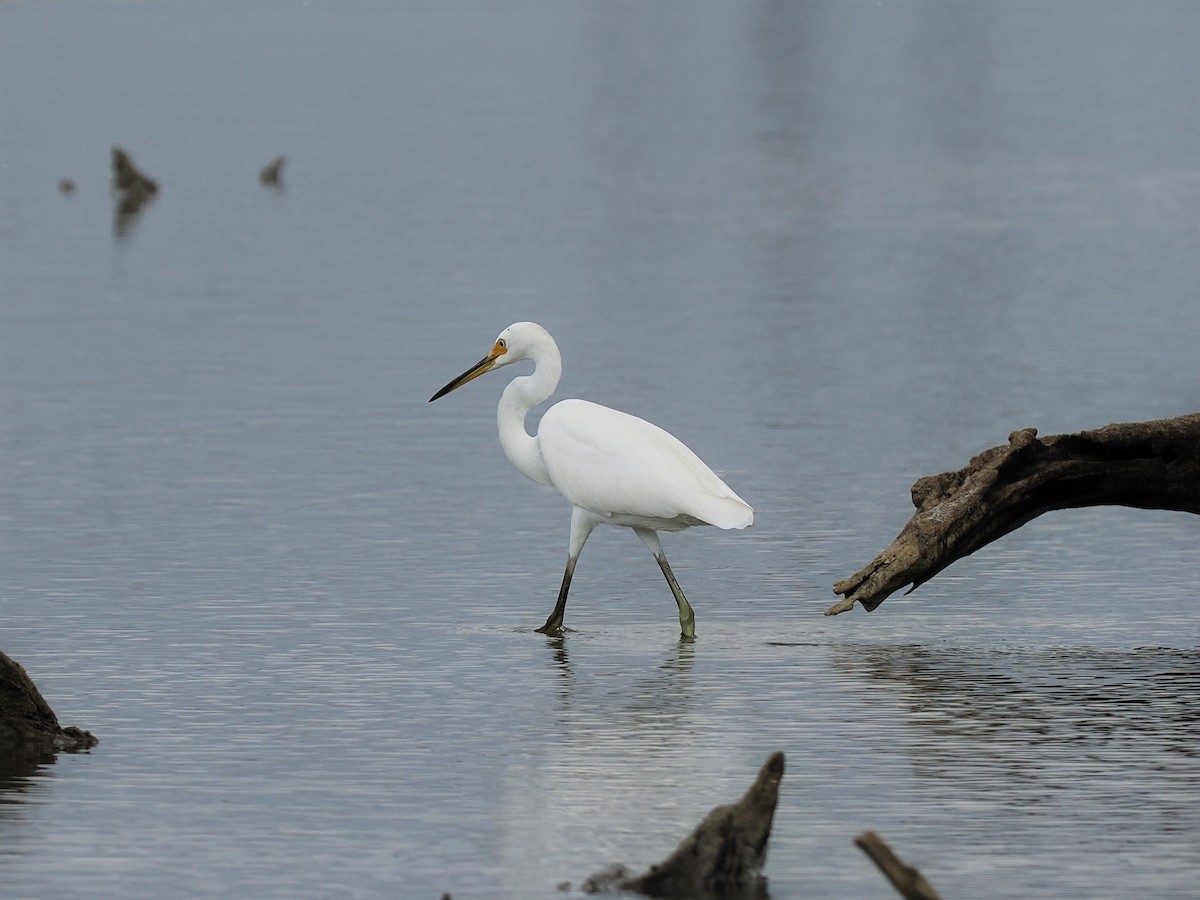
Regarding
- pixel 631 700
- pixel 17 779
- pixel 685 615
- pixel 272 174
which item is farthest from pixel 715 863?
pixel 272 174

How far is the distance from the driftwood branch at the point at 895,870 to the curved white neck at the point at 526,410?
745 cm

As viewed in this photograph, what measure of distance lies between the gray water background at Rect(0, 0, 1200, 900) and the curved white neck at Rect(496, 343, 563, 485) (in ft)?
2.69

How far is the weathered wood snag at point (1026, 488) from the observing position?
13266mm

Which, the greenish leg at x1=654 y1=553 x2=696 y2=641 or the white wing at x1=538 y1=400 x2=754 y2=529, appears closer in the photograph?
the greenish leg at x1=654 y1=553 x2=696 y2=641

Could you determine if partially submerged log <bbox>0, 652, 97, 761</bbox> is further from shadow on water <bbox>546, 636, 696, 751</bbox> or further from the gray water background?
shadow on water <bbox>546, 636, 696, 751</bbox>

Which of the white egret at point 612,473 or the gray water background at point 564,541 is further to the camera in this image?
the white egret at point 612,473

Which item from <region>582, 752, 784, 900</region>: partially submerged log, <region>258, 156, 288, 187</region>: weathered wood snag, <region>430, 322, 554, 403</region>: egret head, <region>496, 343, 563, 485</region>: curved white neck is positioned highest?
<region>258, 156, 288, 187</region>: weathered wood snag

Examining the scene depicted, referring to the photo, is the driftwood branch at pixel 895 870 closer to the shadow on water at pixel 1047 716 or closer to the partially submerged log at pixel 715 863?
the partially submerged log at pixel 715 863

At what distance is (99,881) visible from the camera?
388 inches

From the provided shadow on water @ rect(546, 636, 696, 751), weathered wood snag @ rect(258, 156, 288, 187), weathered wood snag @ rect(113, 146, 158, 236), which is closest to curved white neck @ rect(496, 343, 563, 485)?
shadow on water @ rect(546, 636, 696, 751)

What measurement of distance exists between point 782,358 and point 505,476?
288 inches

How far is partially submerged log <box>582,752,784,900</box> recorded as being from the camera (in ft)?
30.2

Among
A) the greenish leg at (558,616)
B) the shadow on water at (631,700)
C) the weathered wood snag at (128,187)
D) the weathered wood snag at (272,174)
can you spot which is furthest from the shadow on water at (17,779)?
the weathered wood snag at (272,174)

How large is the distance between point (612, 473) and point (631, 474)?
0.40 ft
